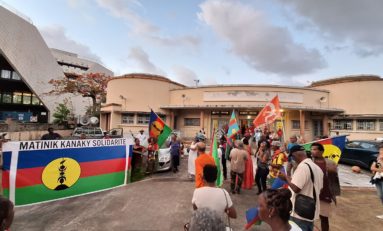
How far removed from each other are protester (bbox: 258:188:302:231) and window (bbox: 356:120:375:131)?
24.1m

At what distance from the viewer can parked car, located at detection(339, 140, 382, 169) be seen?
843 centimetres

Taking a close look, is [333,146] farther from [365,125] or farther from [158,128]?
[365,125]

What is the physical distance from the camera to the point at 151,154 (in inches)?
296

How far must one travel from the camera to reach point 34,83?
31344 millimetres

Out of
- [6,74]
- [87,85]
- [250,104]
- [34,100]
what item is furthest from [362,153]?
[6,74]

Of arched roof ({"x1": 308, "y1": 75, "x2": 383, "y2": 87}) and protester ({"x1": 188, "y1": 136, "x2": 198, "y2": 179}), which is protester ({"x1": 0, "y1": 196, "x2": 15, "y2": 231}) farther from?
arched roof ({"x1": 308, "y1": 75, "x2": 383, "y2": 87})

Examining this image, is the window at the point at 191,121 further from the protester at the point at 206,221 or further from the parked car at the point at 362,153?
the protester at the point at 206,221

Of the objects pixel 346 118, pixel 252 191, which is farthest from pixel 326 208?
pixel 346 118

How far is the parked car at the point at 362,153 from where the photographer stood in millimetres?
8430

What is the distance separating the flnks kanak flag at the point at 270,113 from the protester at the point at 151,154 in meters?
4.20

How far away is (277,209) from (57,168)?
11.4 ft

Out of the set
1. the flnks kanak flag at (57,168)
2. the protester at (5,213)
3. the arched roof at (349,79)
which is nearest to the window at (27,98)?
the flnks kanak flag at (57,168)

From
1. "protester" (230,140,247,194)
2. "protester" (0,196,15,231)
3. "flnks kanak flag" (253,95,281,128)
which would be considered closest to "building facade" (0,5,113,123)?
"flnks kanak flag" (253,95,281,128)

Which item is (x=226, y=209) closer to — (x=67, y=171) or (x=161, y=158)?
(x=67, y=171)
